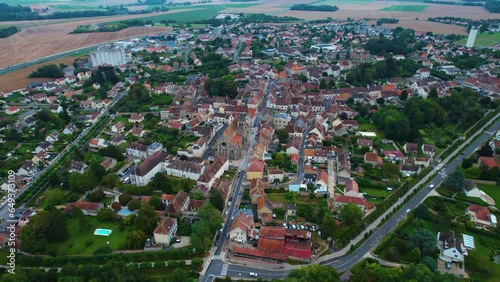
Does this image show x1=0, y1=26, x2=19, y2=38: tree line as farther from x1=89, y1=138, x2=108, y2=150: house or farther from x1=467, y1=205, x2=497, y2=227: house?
x1=467, y1=205, x2=497, y2=227: house

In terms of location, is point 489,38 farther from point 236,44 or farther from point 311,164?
point 311,164

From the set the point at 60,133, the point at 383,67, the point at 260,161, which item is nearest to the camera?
the point at 260,161

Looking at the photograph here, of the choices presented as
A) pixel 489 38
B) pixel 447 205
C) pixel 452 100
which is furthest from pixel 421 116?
pixel 489 38

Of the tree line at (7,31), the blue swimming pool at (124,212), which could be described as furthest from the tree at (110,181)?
the tree line at (7,31)

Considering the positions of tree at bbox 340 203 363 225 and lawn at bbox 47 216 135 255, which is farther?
tree at bbox 340 203 363 225

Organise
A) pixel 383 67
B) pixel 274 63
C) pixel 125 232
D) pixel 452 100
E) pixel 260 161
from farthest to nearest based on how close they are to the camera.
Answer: pixel 274 63, pixel 383 67, pixel 452 100, pixel 260 161, pixel 125 232

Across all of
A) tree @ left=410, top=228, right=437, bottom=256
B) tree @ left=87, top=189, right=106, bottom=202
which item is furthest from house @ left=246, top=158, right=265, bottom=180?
tree @ left=410, top=228, right=437, bottom=256

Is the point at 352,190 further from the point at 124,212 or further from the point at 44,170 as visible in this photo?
the point at 44,170
